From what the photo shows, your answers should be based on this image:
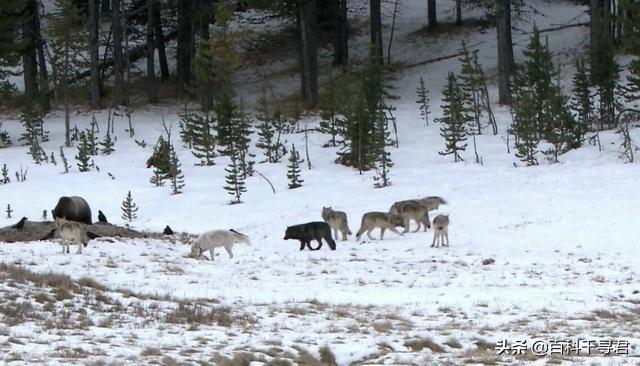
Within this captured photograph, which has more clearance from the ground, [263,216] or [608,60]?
[608,60]

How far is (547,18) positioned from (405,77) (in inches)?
599

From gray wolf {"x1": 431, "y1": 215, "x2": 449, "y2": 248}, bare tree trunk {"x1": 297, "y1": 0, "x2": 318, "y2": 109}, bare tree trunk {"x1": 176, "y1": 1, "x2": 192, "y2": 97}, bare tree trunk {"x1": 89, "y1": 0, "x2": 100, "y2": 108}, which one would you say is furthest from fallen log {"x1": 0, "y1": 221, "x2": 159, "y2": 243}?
bare tree trunk {"x1": 176, "y1": 1, "x2": 192, "y2": 97}

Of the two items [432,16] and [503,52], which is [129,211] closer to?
[503,52]

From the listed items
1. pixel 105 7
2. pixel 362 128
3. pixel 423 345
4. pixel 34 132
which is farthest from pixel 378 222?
pixel 105 7

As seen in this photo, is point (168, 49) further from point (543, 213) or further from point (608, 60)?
point (543, 213)

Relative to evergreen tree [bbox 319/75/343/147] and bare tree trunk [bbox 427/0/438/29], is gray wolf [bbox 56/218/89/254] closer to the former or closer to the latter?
evergreen tree [bbox 319/75/343/147]

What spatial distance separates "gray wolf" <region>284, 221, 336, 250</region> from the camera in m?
20.8

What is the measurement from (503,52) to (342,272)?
83.0 feet

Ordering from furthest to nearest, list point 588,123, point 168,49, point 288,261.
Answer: point 168,49 → point 588,123 → point 288,261

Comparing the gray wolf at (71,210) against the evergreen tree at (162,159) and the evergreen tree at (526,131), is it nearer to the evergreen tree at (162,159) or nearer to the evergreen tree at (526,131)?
the evergreen tree at (162,159)

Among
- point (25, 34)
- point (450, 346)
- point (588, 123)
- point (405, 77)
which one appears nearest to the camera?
point (450, 346)

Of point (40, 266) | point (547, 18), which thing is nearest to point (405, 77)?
point (547, 18)

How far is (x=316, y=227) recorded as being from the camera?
2081cm

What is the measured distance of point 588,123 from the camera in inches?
1375
